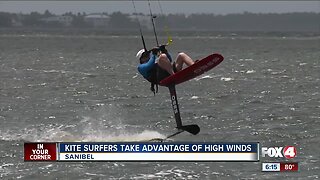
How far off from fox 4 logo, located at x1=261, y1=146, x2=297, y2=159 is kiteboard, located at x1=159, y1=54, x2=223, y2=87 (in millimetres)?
4873

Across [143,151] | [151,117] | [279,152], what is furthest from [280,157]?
[151,117]

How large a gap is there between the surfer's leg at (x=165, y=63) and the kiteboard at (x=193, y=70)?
0.21m

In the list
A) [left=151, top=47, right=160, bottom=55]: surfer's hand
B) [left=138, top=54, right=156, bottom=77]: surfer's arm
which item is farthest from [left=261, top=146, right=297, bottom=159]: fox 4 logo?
[left=151, top=47, right=160, bottom=55]: surfer's hand

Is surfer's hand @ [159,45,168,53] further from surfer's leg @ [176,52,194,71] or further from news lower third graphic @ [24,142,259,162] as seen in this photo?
news lower third graphic @ [24,142,259,162]

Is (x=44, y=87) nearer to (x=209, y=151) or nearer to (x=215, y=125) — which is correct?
(x=215, y=125)

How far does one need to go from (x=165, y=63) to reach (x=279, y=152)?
21.8 feet

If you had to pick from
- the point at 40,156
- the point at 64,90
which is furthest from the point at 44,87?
the point at 40,156

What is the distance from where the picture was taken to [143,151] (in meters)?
17.2

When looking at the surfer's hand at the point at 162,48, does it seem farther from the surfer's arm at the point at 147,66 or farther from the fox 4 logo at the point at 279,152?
the fox 4 logo at the point at 279,152

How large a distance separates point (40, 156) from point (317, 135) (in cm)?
1313

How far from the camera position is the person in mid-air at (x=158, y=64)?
19016mm

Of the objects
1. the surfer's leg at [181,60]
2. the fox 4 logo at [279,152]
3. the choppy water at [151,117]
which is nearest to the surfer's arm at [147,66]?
the surfer's leg at [181,60]

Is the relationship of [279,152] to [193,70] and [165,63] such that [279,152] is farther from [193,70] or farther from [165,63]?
[165,63]

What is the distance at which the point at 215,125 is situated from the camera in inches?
1173
